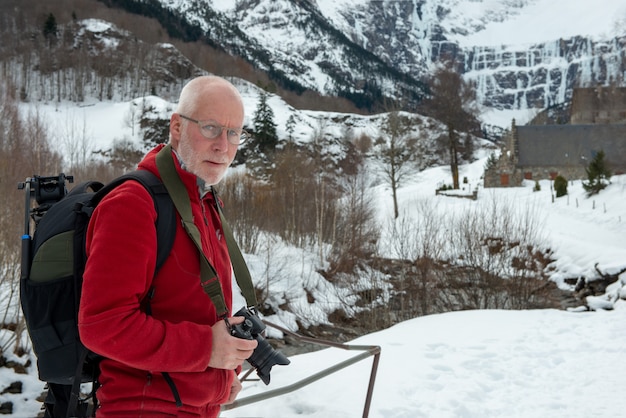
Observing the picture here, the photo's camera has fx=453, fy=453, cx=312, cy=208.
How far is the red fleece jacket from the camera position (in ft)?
4.41

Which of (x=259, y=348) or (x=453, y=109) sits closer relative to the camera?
(x=259, y=348)

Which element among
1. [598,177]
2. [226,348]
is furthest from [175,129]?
[598,177]

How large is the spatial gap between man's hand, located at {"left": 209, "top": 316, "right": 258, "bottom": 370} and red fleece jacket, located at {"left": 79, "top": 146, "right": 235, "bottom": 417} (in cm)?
3

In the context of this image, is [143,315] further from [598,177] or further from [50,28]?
[50,28]

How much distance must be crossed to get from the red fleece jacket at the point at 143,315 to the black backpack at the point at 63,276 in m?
0.06

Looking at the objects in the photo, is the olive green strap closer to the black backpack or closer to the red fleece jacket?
the red fleece jacket

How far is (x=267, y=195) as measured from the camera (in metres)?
21.6

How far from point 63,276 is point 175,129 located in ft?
2.14

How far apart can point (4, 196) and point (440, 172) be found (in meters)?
37.8

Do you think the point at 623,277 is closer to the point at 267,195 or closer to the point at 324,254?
the point at 324,254

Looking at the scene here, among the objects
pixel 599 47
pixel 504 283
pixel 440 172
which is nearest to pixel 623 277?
pixel 504 283

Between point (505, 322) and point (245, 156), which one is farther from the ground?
point (245, 156)

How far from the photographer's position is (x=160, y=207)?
4.98 feet

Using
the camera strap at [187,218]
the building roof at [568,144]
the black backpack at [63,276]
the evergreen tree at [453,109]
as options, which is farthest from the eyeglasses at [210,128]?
the building roof at [568,144]
